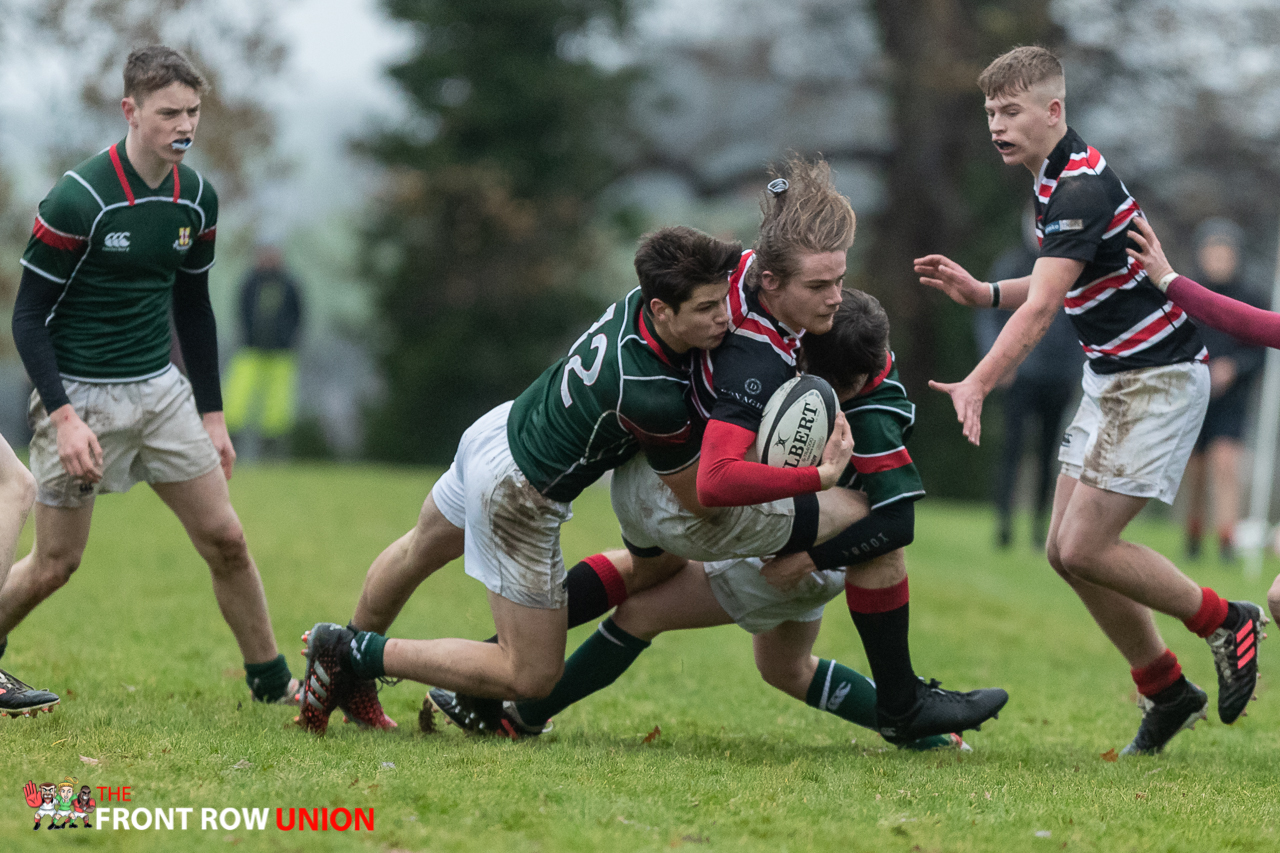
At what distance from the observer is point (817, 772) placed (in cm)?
432

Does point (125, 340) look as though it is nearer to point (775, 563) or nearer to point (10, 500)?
point (10, 500)

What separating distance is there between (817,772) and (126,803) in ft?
6.96

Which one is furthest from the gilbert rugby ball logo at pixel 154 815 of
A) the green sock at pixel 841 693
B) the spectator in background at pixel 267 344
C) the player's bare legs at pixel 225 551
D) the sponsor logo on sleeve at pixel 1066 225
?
the spectator in background at pixel 267 344

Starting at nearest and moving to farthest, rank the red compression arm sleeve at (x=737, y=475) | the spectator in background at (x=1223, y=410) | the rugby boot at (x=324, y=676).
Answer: the red compression arm sleeve at (x=737, y=475) → the rugby boot at (x=324, y=676) → the spectator in background at (x=1223, y=410)

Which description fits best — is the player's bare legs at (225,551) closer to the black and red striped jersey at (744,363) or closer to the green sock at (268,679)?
the green sock at (268,679)

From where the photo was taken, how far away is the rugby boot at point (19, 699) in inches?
173

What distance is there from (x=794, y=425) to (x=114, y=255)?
101 inches

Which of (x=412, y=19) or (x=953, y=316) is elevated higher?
(x=412, y=19)

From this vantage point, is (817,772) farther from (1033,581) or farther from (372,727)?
(1033,581)

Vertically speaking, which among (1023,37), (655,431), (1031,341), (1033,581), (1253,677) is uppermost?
(1023,37)

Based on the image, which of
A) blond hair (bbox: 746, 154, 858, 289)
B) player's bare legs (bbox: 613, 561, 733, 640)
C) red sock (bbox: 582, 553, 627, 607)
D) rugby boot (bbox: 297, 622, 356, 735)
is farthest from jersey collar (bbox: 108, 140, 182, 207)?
player's bare legs (bbox: 613, 561, 733, 640)

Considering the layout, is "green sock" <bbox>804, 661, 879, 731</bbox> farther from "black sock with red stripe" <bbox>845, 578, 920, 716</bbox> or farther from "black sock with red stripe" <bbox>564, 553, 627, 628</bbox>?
"black sock with red stripe" <bbox>564, 553, 627, 628</bbox>

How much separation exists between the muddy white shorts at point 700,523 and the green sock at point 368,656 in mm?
1028

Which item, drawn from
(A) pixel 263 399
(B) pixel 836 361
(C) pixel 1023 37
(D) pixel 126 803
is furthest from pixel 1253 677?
(C) pixel 1023 37
